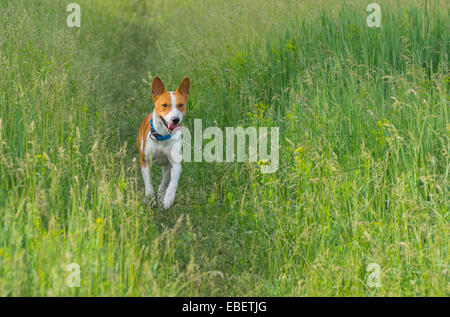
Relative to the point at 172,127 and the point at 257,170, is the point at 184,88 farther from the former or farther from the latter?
the point at 257,170

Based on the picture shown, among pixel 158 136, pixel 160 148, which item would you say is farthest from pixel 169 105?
pixel 160 148

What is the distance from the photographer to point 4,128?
524 centimetres

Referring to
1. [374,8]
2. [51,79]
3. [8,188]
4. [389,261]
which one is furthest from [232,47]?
[389,261]

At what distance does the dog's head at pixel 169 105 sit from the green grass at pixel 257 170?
2.47ft

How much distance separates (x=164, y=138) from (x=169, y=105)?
1.32 feet

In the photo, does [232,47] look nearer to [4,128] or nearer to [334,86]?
[334,86]

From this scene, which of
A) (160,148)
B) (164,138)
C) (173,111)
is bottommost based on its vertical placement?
(160,148)

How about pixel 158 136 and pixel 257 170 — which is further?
pixel 158 136

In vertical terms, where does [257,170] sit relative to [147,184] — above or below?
above

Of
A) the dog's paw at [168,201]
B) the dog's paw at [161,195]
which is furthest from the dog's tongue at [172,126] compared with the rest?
the dog's paw at [161,195]

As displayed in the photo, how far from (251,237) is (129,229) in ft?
4.31

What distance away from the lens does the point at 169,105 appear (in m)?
5.93

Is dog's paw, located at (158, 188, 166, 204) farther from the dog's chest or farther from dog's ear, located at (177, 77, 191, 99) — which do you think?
dog's ear, located at (177, 77, 191, 99)

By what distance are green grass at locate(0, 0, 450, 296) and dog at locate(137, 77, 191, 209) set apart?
270 millimetres
